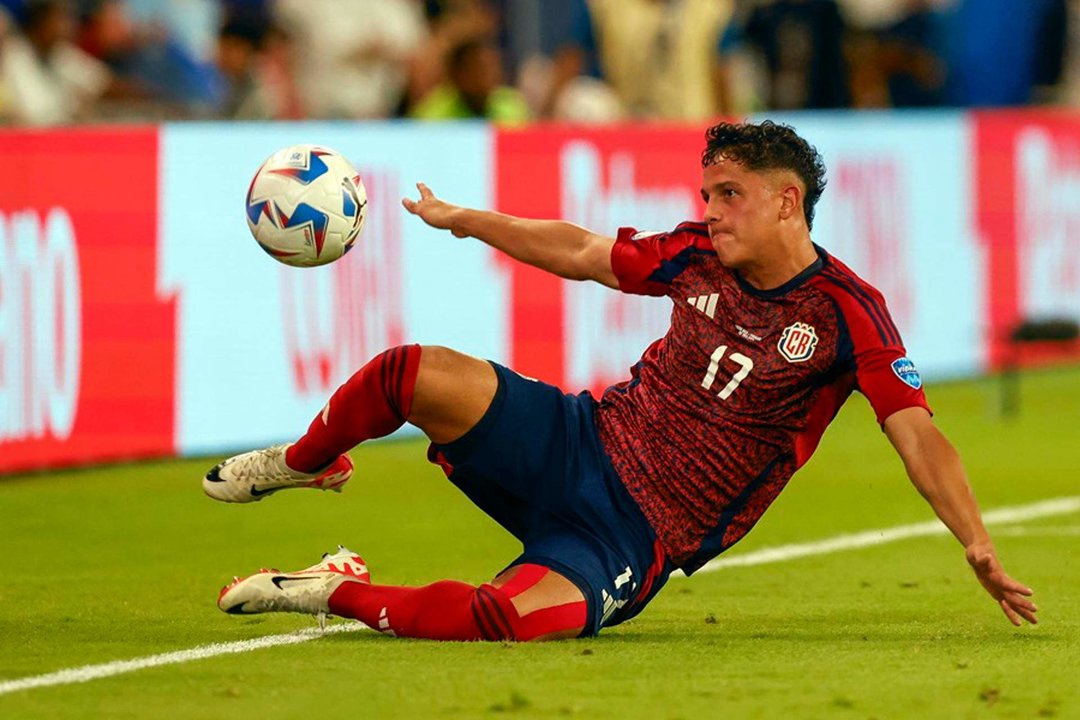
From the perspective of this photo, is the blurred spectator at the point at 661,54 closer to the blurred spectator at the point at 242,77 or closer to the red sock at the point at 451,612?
the blurred spectator at the point at 242,77

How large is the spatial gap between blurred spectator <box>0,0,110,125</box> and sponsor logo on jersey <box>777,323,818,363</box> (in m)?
7.72

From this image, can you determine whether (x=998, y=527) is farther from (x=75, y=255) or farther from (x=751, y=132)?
(x=75, y=255)

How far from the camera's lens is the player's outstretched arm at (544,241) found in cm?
739

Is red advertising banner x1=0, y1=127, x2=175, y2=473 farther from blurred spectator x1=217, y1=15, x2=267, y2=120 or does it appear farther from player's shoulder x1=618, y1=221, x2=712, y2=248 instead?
player's shoulder x1=618, y1=221, x2=712, y2=248

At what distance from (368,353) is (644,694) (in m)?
7.03

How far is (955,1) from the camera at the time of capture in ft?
70.8

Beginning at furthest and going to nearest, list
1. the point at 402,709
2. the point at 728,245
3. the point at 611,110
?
the point at 611,110, the point at 728,245, the point at 402,709

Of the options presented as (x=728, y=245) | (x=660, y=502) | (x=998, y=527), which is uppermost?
(x=728, y=245)

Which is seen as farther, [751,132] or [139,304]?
[139,304]

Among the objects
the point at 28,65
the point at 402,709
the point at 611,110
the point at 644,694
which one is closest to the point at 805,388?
the point at 644,694

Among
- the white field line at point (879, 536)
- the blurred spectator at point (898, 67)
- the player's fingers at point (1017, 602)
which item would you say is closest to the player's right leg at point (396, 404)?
the player's fingers at point (1017, 602)

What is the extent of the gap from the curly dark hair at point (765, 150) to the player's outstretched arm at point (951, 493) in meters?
0.76

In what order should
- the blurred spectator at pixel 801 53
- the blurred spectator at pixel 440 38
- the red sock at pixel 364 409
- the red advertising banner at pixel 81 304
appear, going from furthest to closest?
1. the blurred spectator at pixel 801 53
2. the blurred spectator at pixel 440 38
3. the red advertising banner at pixel 81 304
4. the red sock at pixel 364 409

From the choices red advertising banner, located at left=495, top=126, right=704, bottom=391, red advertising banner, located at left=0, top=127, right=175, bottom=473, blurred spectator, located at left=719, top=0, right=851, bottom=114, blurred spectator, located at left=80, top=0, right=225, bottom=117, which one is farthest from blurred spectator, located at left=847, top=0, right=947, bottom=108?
red advertising banner, located at left=0, top=127, right=175, bottom=473
